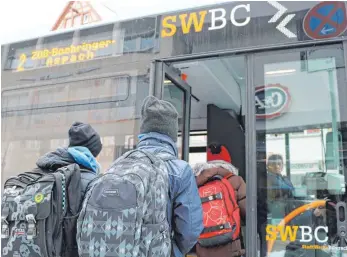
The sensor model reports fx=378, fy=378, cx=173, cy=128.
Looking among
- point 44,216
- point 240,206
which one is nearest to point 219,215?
point 240,206

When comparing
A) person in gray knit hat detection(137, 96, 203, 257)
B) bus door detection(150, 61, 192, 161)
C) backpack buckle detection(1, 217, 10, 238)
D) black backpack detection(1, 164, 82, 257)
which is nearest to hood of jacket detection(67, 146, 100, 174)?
black backpack detection(1, 164, 82, 257)

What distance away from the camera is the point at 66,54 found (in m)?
3.17

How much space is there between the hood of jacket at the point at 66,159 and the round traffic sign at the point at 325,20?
159 cm

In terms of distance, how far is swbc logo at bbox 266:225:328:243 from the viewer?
89.3 inches

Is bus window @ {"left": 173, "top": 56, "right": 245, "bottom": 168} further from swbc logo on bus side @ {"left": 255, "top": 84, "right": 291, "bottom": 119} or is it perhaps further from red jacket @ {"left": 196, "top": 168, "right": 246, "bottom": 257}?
red jacket @ {"left": 196, "top": 168, "right": 246, "bottom": 257}

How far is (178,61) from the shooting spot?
2.81 metres

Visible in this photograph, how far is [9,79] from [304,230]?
272 cm

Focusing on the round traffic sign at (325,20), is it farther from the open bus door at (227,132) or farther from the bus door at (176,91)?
the open bus door at (227,132)

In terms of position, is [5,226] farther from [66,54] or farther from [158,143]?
[66,54]

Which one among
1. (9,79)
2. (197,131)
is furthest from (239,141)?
(9,79)

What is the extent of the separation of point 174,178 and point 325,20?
5.01 feet

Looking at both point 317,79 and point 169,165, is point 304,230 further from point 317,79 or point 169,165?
point 169,165

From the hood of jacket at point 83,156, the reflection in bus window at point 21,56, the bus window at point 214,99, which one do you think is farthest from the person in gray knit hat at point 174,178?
the reflection in bus window at point 21,56

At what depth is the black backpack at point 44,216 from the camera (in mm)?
1724
